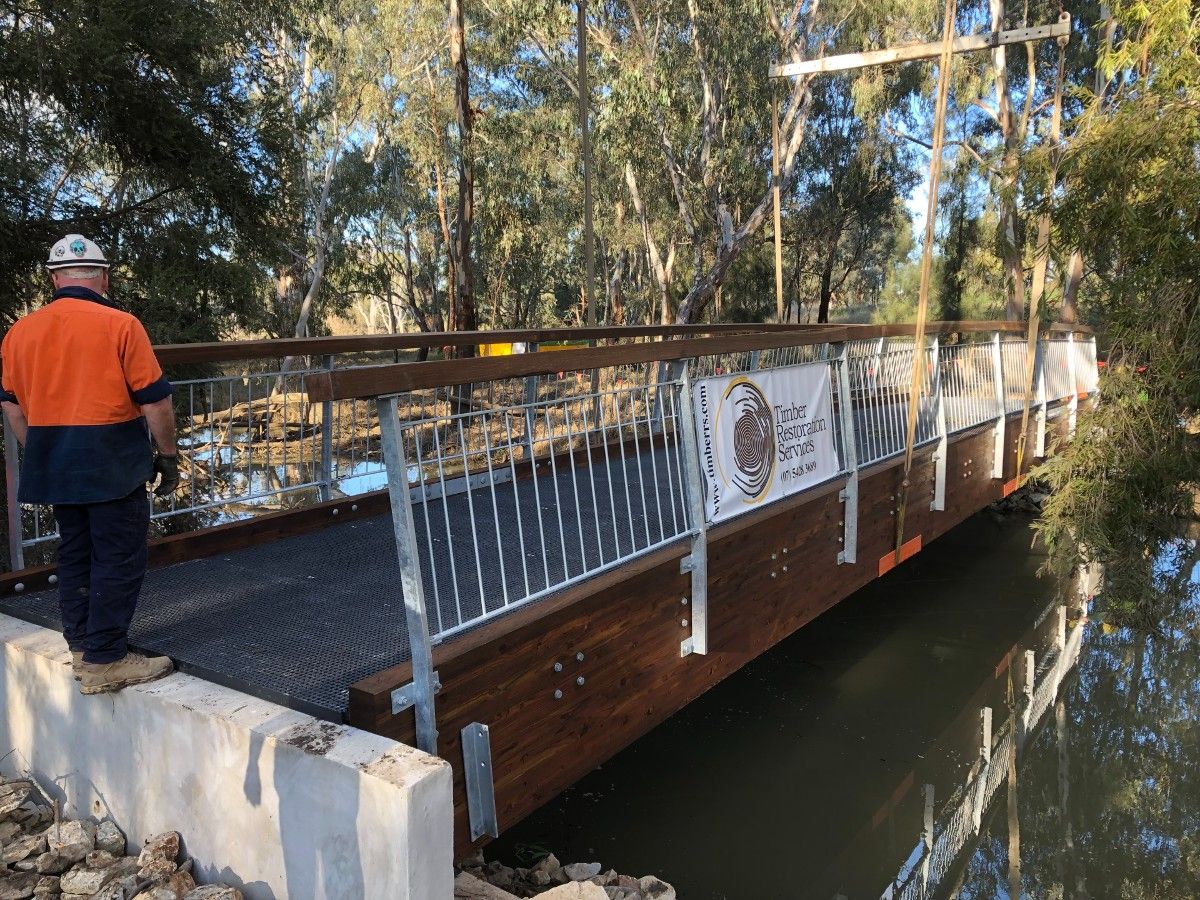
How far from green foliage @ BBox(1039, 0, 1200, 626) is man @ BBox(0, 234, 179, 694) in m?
6.57

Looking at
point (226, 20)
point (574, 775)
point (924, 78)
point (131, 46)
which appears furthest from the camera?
point (924, 78)

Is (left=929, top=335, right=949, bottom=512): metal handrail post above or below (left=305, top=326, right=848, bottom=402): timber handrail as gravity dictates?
below

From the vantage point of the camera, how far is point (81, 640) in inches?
126

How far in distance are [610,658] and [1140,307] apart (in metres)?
5.36

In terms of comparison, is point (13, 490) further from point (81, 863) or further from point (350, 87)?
point (350, 87)

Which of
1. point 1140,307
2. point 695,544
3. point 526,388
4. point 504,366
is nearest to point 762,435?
point 695,544

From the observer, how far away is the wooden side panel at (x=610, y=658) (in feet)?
10.5

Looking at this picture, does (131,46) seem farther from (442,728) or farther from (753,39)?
Answer: (753,39)

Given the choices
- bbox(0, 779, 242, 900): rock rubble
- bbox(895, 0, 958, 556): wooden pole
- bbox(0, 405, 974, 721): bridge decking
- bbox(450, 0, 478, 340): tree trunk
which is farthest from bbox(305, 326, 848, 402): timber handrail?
bbox(450, 0, 478, 340): tree trunk

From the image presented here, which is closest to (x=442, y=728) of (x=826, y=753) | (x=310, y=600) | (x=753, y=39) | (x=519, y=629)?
(x=519, y=629)

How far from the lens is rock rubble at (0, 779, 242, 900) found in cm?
293

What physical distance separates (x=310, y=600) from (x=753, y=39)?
808 inches

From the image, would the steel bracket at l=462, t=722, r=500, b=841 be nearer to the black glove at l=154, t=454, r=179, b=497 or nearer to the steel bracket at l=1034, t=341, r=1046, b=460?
the black glove at l=154, t=454, r=179, b=497

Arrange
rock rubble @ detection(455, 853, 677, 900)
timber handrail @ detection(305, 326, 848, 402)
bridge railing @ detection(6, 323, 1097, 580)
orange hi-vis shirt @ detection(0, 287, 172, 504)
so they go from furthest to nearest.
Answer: bridge railing @ detection(6, 323, 1097, 580)
rock rubble @ detection(455, 853, 677, 900)
orange hi-vis shirt @ detection(0, 287, 172, 504)
timber handrail @ detection(305, 326, 848, 402)
